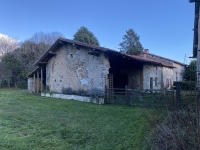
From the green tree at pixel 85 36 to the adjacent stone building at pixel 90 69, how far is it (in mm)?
17931

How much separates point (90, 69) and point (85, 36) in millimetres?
23696

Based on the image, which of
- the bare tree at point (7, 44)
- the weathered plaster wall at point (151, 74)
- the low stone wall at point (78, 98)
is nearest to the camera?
the low stone wall at point (78, 98)

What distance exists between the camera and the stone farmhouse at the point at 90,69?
41.7ft

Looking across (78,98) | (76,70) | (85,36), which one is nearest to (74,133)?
(78,98)

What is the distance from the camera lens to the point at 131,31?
4869 cm

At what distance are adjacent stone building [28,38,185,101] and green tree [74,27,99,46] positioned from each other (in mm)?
17931

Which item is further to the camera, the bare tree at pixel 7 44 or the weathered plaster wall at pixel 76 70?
the bare tree at pixel 7 44

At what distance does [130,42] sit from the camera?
4762 centimetres

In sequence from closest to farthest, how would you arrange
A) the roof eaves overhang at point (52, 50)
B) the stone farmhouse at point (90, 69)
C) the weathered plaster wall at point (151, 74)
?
the stone farmhouse at point (90, 69)
the roof eaves overhang at point (52, 50)
the weathered plaster wall at point (151, 74)

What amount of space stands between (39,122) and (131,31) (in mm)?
45670

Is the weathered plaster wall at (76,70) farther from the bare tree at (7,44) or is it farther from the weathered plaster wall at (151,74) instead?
the bare tree at (7,44)

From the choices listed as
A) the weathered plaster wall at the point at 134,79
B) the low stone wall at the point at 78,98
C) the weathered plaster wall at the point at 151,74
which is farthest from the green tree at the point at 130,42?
the low stone wall at the point at 78,98

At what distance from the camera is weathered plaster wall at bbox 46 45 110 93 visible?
12.7m

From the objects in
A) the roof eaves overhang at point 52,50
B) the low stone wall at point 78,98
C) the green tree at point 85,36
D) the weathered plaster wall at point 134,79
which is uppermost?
the green tree at point 85,36
